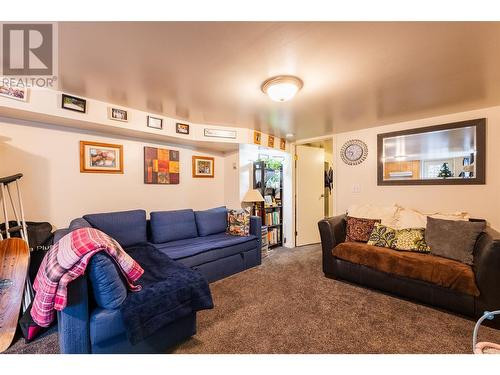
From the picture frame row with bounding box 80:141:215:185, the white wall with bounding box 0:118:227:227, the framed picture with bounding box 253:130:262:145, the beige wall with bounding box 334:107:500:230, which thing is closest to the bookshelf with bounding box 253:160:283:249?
the framed picture with bounding box 253:130:262:145

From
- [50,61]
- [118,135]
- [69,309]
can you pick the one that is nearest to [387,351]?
[69,309]

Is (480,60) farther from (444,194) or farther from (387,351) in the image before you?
(387,351)

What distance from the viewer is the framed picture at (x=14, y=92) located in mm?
1777

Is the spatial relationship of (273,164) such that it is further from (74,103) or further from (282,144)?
(74,103)

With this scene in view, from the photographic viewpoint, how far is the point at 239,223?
3.12 metres

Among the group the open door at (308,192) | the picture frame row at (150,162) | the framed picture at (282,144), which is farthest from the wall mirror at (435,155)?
the picture frame row at (150,162)

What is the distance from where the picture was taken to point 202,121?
2998 mm

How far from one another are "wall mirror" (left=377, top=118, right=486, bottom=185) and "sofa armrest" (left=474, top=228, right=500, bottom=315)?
3.67ft

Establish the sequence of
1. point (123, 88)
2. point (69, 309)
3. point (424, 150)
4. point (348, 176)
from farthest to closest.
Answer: point (348, 176) → point (424, 150) → point (123, 88) → point (69, 309)

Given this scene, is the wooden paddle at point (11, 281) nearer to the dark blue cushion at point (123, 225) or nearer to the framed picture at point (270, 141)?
the dark blue cushion at point (123, 225)

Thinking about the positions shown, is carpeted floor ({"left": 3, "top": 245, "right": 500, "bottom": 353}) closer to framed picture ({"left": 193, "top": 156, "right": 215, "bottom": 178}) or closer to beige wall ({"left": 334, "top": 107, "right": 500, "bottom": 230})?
beige wall ({"left": 334, "top": 107, "right": 500, "bottom": 230})

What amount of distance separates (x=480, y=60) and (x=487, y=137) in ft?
4.62

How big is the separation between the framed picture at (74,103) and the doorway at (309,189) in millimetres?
3268

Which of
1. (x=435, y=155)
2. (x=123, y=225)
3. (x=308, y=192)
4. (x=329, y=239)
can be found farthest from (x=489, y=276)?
(x=123, y=225)
